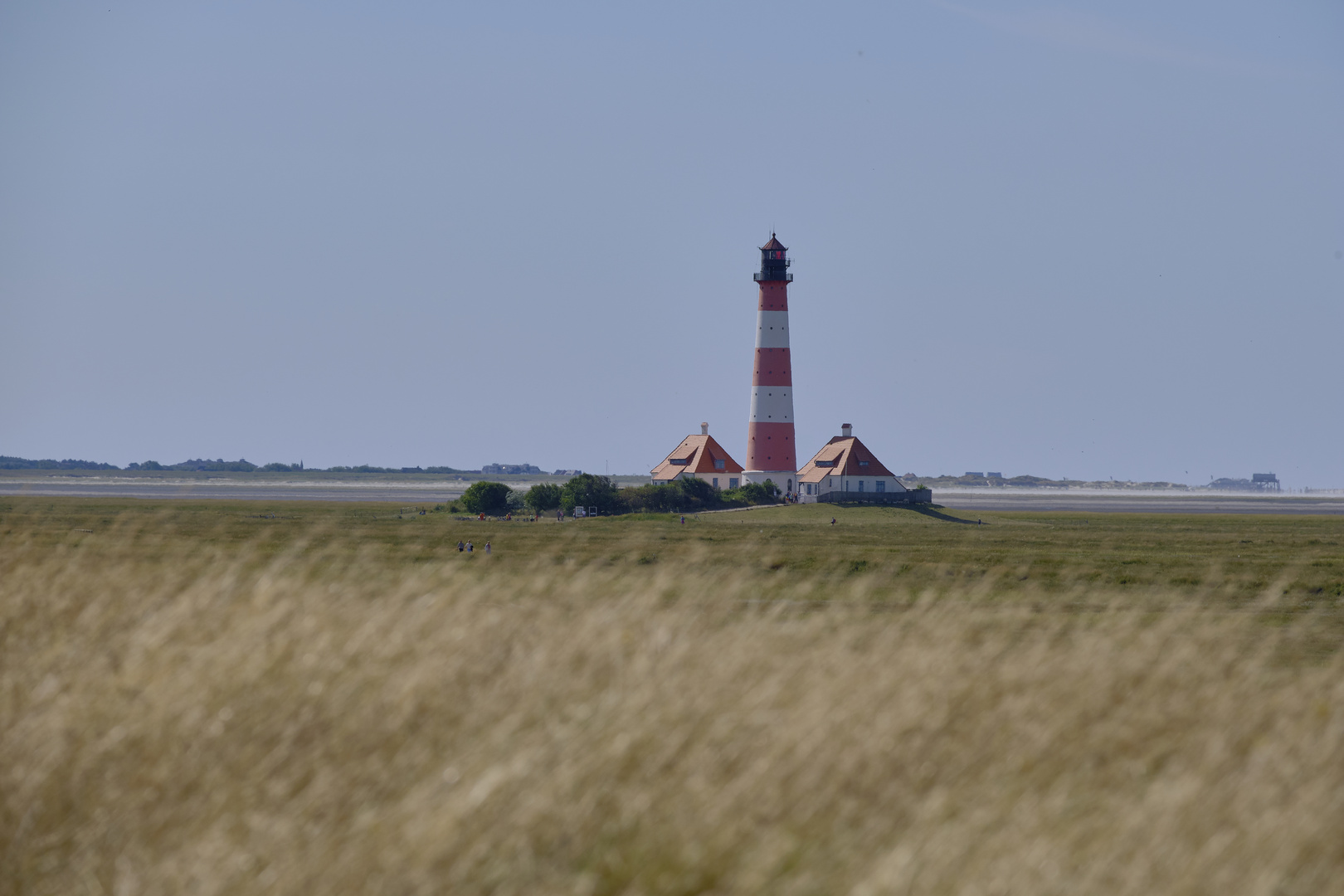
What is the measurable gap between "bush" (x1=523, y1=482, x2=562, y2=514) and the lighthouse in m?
13.2

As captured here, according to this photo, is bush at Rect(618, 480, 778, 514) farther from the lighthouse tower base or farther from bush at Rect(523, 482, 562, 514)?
bush at Rect(523, 482, 562, 514)

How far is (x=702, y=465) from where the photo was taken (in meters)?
86.9

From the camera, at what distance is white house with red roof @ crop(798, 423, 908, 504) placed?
83.6 m

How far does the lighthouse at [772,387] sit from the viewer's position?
3162 inches

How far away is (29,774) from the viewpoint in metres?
7.52

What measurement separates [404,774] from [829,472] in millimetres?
78227

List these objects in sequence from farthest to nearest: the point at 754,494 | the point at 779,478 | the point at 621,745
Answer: the point at 779,478 < the point at 754,494 < the point at 621,745

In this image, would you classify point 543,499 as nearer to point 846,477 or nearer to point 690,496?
point 690,496

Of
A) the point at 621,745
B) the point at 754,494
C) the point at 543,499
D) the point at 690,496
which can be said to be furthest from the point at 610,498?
the point at 621,745

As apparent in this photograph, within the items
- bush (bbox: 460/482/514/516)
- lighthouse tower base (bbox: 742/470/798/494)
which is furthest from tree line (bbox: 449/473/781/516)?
lighthouse tower base (bbox: 742/470/798/494)

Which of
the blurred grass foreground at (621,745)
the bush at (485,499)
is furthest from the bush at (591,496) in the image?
the blurred grass foreground at (621,745)

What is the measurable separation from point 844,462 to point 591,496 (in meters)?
18.6

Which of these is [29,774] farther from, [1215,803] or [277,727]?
[1215,803]

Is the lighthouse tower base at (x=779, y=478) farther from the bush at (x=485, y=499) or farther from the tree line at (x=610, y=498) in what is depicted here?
the bush at (x=485, y=499)
